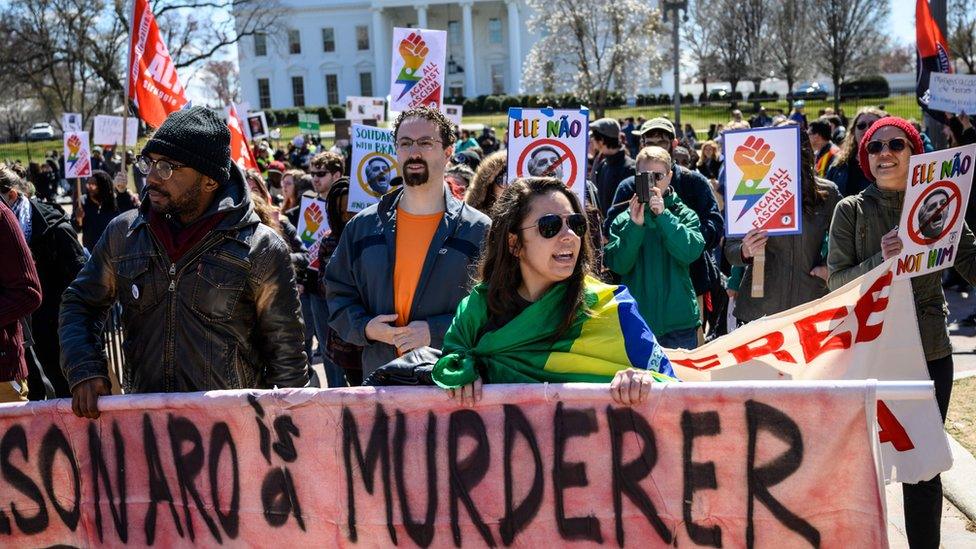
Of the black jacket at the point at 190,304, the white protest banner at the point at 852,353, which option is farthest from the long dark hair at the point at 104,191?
the white protest banner at the point at 852,353

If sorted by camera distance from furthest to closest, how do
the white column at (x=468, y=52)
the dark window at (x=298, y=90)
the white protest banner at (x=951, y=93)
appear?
the dark window at (x=298, y=90) → the white column at (x=468, y=52) → the white protest banner at (x=951, y=93)

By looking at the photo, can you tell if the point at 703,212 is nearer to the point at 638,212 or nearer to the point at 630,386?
the point at 638,212

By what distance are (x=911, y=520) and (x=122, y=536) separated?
3.04m

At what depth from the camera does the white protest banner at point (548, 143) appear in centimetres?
707

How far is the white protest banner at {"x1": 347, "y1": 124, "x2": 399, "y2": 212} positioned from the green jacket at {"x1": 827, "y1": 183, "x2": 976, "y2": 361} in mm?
4238

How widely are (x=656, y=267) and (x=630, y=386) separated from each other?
2.93 m

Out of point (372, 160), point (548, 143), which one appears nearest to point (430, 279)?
point (548, 143)

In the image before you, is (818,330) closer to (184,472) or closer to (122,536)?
(184,472)

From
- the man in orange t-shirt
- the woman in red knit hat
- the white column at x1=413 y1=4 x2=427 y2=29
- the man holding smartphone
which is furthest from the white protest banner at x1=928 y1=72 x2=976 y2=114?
the white column at x1=413 y1=4 x2=427 y2=29

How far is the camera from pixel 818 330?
4047 millimetres

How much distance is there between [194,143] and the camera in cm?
391

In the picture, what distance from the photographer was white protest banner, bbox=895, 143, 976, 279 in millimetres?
4395

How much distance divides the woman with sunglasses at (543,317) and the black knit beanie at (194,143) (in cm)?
110

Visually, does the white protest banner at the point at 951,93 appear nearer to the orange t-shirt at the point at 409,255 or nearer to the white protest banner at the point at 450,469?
the orange t-shirt at the point at 409,255
